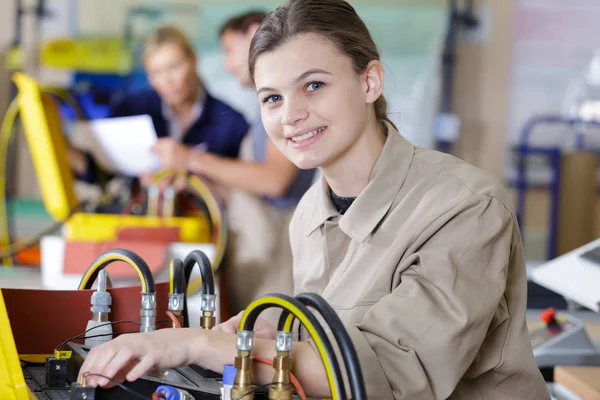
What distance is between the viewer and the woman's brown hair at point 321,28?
1.15 meters

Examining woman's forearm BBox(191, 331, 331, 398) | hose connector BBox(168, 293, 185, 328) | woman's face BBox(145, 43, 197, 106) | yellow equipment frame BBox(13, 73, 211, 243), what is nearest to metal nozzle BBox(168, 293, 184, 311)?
hose connector BBox(168, 293, 185, 328)

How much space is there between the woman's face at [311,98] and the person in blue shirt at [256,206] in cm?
185

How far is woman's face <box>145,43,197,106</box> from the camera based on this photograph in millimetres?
3527

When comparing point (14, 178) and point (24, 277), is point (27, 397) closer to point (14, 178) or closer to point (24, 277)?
point (24, 277)

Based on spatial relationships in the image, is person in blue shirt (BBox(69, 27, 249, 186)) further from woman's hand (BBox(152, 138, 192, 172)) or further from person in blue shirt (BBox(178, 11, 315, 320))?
person in blue shirt (BBox(178, 11, 315, 320))

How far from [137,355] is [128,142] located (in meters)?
2.47

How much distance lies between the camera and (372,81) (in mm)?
1225

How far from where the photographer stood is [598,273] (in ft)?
6.34

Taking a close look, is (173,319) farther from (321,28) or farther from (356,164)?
(321,28)

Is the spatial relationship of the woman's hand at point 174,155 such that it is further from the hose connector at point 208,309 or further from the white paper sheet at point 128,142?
the hose connector at point 208,309

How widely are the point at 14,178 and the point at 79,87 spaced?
2.42 ft

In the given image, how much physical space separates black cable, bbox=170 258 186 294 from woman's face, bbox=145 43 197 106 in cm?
247

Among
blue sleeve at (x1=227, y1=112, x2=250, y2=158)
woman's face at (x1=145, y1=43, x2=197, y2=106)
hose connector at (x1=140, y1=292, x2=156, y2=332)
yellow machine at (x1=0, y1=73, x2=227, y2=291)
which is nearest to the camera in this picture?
hose connector at (x1=140, y1=292, x2=156, y2=332)

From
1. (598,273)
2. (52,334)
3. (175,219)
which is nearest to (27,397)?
(52,334)
